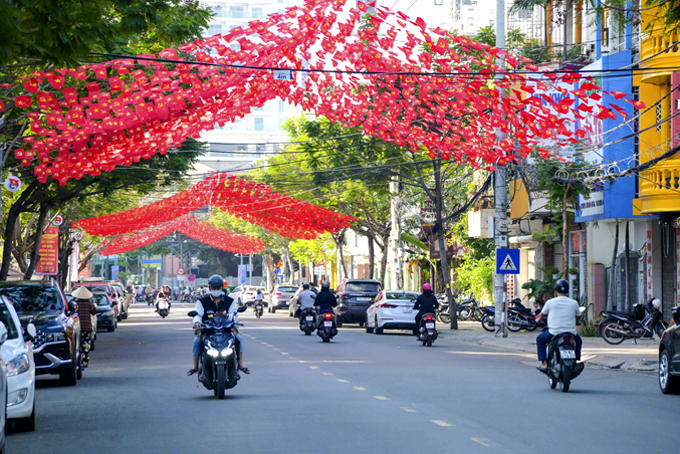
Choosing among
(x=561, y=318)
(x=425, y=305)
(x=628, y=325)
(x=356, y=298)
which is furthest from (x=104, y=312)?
(x=561, y=318)

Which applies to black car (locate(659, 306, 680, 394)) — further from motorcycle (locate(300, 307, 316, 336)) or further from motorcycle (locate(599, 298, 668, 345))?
motorcycle (locate(300, 307, 316, 336))

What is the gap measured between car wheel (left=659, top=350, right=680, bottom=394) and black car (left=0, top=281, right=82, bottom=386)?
910 cm

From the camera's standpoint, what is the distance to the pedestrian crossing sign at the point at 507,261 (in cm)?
2829

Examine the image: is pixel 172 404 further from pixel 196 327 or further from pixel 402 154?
pixel 402 154

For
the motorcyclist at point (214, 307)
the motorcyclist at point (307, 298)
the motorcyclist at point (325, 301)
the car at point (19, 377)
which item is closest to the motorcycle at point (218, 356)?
the motorcyclist at point (214, 307)

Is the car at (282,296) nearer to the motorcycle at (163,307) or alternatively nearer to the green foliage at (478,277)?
the motorcycle at (163,307)

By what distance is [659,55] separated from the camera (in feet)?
82.0

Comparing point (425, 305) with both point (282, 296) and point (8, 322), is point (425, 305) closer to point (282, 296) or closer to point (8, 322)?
point (8, 322)

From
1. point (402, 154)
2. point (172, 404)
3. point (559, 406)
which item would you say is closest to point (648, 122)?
point (402, 154)

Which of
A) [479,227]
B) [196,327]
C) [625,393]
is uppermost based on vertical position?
[479,227]

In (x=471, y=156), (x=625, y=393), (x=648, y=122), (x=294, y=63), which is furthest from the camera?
(x=648, y=122)

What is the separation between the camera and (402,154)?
35.8m

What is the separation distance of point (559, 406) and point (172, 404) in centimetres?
497

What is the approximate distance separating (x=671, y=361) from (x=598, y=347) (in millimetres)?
10561
